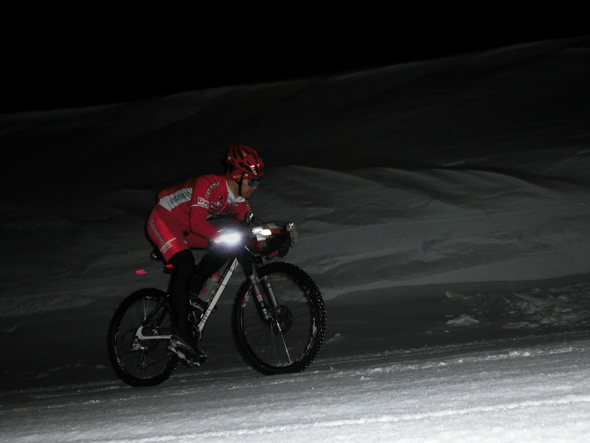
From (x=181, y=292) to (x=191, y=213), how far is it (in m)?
0.51

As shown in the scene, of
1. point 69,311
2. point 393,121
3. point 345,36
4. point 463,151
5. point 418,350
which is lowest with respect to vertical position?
point 418,350

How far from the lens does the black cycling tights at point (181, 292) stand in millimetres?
3584

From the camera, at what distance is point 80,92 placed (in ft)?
44.1

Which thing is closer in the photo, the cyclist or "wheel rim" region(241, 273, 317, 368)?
"wheel rim" region(241, 273, 317, 368)

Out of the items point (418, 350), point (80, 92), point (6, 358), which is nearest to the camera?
point (418, 350)

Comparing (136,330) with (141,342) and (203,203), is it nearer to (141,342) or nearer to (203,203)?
(141,342)

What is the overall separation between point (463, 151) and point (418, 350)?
15.8 feet

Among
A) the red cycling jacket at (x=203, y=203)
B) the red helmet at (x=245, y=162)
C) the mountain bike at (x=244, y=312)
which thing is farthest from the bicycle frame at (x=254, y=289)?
the red helmet at (x=245, y=162)

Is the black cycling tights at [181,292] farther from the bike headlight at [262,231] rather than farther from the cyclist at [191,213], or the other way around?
the bike headlight at [262,231]

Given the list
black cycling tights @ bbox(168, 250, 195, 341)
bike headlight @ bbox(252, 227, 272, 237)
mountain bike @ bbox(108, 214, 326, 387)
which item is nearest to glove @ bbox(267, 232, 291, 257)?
mountain bike @ bbox(108, 214, 326, 387)

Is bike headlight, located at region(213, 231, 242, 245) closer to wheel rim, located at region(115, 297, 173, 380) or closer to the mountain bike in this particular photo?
the mountain bike

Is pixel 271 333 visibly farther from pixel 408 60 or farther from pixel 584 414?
pixel 408 60

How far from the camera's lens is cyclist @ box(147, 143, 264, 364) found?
11.8ft

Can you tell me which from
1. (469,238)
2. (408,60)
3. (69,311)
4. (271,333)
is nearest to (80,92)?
(408,60)
